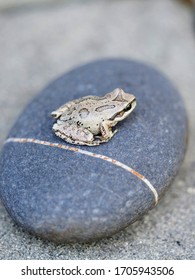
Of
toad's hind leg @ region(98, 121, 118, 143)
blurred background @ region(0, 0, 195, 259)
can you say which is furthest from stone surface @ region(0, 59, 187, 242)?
blurred background @ region(0, 0, 195, 259)

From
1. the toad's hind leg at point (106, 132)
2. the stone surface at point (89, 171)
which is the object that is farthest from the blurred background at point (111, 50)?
the toad's hind leg at point (106, 132)

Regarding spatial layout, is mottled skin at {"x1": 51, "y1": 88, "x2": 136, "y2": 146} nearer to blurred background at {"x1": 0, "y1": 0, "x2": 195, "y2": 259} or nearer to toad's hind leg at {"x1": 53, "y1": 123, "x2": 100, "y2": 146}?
toad's hind leg at {"x1": 53, "y1": 123, "x2": 100, "y2": 146}

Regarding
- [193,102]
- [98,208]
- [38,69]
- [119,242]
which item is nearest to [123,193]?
[98,208]

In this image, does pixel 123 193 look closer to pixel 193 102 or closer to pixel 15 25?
pixel 193 102

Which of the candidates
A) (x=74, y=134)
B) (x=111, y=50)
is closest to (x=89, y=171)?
(x=74, y=134)

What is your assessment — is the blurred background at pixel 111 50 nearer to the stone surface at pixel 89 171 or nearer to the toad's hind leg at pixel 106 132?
the stone surface at pixel 89 171

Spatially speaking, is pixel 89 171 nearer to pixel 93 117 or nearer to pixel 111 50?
pixel 93 117
